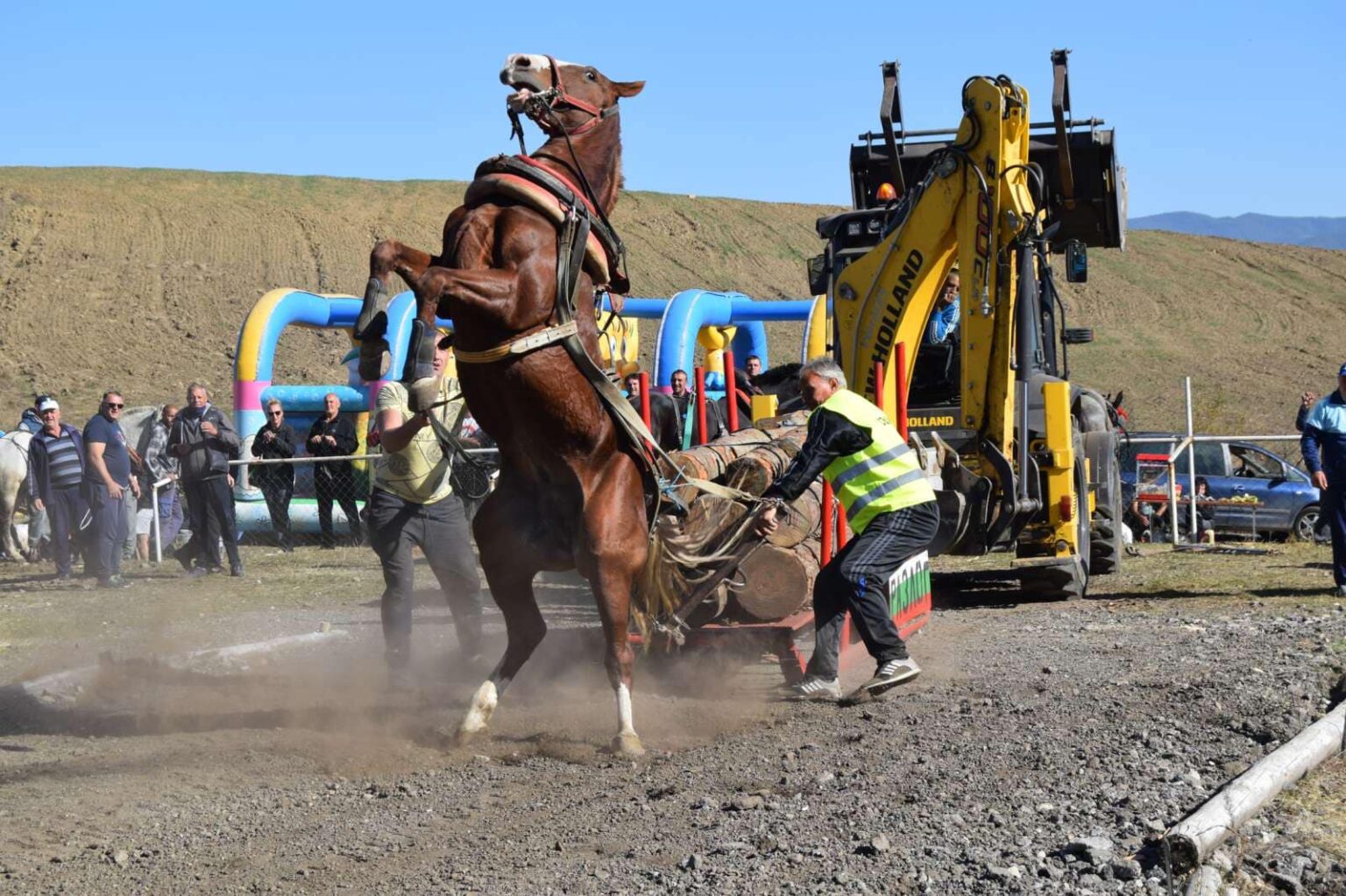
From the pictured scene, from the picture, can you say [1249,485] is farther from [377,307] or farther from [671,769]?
[377,307]

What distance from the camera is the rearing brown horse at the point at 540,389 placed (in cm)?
661

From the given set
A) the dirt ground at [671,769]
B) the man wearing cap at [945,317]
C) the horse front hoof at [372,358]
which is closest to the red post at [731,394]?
the man wearing cap at [945,317]

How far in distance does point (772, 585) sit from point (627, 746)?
2.06 meters

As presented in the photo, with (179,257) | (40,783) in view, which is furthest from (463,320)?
(179,257)

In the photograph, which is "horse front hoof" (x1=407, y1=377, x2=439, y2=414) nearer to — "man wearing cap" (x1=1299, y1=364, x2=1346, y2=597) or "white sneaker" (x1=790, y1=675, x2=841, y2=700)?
"white sneaker" (x1=790, y1=675, x2=841, y2=700)

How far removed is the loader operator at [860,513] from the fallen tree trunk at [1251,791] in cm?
209

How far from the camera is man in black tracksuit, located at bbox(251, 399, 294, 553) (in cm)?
1667

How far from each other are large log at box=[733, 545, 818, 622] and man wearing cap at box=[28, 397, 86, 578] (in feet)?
29.1

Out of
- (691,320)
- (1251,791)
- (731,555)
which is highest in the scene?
(691,320)

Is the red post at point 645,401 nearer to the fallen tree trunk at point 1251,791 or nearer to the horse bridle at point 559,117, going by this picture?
the horse bridle at point 559,117

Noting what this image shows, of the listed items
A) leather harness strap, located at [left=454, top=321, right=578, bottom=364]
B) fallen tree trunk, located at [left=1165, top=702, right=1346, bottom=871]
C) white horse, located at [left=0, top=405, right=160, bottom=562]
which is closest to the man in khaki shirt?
leather harness strap, located at [left=454, top=321, right=578, bottom=364]

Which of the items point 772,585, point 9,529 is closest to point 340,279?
point 9,529

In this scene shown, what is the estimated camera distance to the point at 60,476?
15141 millimetres

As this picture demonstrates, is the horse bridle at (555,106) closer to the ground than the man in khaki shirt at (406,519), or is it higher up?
higher up
